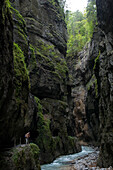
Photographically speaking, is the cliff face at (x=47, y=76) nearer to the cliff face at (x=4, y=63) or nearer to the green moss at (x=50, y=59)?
the green moss at (x=50, y=59)

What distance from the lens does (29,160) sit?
25.8 ft

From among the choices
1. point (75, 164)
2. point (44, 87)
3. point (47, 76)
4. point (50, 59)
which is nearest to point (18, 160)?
Result: point (75, 164)

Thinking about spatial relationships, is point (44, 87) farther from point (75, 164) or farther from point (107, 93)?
point (75, 164)

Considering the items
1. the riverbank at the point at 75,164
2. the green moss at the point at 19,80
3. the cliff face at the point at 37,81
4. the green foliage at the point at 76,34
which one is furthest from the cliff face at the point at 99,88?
the green moss at the point at 19,80

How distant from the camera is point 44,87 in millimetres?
19281

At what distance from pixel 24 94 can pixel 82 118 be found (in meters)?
28.2

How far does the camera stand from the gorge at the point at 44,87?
663 centimetres

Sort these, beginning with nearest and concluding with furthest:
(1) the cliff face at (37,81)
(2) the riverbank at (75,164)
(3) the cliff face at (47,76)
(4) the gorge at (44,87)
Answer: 1. (4) the gorge at (44,87)
2. (1) the cliff face at (37,81)
3. (2) the riverbank at (75,164)
4. (3) the cliff face at (47,76)

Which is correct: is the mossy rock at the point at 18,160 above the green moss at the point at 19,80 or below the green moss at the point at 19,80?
below

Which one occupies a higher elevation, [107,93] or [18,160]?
[107,93]

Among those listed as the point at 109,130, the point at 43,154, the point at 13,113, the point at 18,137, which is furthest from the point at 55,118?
the point at 13,113

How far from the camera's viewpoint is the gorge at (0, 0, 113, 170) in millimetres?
6629

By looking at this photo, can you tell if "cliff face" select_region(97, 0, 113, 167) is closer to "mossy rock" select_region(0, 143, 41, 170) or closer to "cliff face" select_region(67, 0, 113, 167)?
"cliff face" select_region(67, 0, 113, 167)

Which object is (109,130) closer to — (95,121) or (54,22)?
(95,121)
